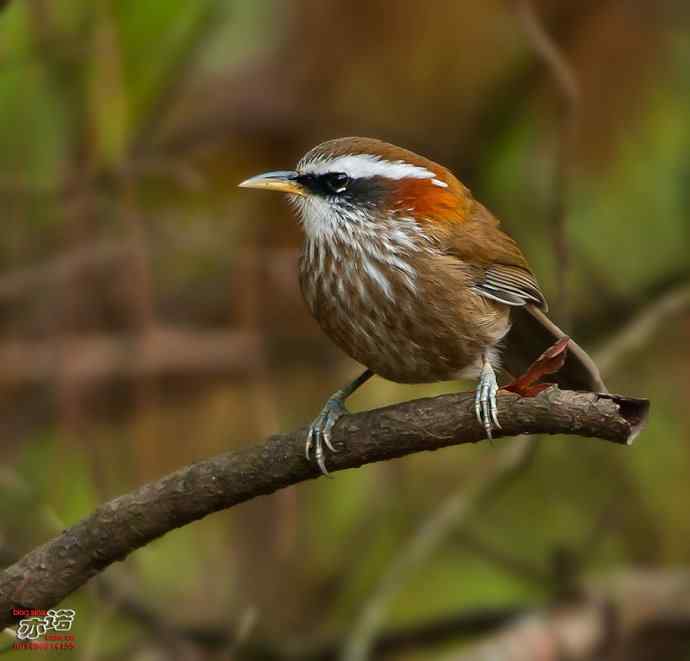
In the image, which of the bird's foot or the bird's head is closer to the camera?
the bird's foot

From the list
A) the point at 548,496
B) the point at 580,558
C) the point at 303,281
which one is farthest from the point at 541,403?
the point at 548,496

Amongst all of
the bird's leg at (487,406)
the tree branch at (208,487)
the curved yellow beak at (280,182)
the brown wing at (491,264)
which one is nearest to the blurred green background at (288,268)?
the brown wing at (491,264)

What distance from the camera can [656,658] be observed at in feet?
19.5

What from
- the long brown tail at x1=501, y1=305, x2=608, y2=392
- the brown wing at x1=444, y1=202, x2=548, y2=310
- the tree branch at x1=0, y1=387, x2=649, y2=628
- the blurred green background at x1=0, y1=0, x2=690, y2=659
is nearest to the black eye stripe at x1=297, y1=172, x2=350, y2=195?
the brown wing at x1=444, y1=202, x2=548, y2=310

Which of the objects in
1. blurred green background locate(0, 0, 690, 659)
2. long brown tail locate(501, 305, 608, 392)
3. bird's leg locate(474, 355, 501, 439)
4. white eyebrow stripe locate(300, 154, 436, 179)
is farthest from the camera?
blurred green background locate(0, 0, 690, 659)

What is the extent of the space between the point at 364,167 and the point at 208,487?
130cm

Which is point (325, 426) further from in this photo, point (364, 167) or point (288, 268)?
point (288, 268)

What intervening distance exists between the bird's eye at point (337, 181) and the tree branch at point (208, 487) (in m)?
1.10

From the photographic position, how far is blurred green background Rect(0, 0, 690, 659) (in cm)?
555

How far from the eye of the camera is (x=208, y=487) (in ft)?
9.29

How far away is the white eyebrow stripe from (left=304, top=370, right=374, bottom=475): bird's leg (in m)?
0.59

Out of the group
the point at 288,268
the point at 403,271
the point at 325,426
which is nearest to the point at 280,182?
the point at 403,271

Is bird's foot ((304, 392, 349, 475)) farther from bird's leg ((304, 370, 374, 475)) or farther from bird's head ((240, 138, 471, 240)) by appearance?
bird's head ((240, 138, 471, 240))

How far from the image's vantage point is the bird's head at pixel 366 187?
3803 millimetres
